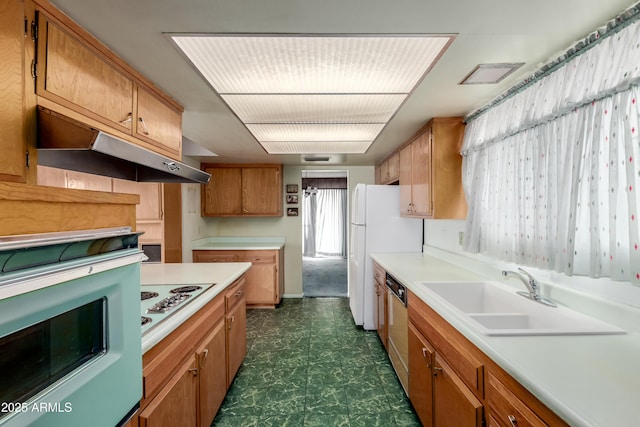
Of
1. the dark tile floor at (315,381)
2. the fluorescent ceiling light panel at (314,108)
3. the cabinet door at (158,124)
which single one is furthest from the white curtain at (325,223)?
the cabinet door at (158,124)

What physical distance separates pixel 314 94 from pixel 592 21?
4.07 ft

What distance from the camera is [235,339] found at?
2201 mm

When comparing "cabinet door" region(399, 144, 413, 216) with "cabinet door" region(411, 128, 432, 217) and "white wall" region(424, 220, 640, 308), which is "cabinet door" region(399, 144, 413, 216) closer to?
"cabinet door" region(411, 128, 432, 217)

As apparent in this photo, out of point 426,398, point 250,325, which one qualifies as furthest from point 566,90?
point 250,325

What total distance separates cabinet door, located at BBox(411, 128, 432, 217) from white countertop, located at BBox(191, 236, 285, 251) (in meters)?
2.14

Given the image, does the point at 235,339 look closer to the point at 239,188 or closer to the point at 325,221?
the point at 239,188

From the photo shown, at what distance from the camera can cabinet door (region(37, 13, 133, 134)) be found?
1019 millimetres

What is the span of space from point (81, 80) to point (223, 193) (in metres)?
3.12

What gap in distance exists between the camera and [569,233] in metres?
1.27

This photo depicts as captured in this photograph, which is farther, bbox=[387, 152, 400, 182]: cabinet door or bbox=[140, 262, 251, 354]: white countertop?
bbox=[387, 152, 400, 182]: cabinet door

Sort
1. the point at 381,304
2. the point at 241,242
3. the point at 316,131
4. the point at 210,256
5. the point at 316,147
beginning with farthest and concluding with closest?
the point at 241,242 < the point at 210,256 < the point at 316,147 < the point at 381,304 < the point at 316,131

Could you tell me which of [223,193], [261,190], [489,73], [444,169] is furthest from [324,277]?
[489,73]

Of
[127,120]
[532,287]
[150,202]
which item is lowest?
[532,287]

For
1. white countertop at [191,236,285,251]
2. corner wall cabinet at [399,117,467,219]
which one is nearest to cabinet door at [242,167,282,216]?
white countertop at [191,236,285,251]
